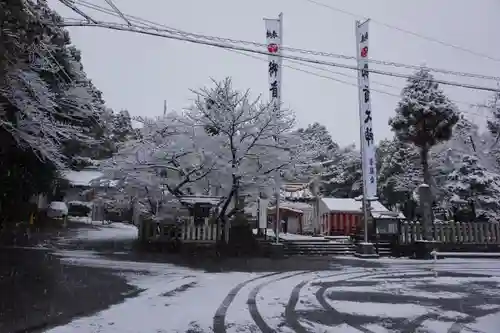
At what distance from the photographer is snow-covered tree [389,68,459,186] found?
2262 centimetres

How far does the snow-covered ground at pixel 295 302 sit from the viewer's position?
244 inches

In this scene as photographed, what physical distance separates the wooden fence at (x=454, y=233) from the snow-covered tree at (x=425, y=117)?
3.13 m

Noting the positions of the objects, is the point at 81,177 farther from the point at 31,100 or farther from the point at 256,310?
the point at 256,310

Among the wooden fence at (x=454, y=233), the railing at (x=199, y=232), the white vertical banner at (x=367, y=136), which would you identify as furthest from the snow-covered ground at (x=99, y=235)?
the wooden fence at (x=454, y=233)

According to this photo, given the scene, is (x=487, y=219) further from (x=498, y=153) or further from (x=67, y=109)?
(x=67, y=109)

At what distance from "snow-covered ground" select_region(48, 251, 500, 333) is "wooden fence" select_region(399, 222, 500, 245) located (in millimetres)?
7362

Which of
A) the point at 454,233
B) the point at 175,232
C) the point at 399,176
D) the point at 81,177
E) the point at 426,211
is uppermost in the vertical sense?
the point at 399,176

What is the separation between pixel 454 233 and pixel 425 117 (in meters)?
6.17

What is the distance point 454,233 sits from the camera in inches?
819

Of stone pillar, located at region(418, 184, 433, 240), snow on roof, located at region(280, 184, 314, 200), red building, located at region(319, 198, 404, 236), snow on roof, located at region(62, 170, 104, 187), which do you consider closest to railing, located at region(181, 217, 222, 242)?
stone pillar, located at region(418, 184, 433, 240)

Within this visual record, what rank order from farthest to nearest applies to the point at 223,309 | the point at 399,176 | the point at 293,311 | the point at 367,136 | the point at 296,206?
the point at 296,206 < the point at 399,176 < the point at 367,136 < the point at 293,311 < the point at 223,309

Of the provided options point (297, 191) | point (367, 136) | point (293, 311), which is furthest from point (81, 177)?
point (293, 311)

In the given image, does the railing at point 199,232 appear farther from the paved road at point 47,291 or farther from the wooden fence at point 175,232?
the paved road at point 47,291

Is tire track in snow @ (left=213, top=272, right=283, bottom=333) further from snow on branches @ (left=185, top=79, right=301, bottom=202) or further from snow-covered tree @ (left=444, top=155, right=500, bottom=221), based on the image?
snow-covered tree @ (left=444, top=155, right=500, bottom=221)
